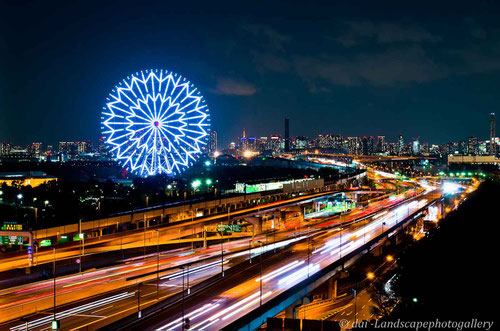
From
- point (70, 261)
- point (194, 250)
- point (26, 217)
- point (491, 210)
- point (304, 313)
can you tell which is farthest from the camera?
point (491, 210)

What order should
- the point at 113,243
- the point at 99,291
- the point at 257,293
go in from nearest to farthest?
1. the point at 257,293
2. the point at 99,291
3. the point at 113,243

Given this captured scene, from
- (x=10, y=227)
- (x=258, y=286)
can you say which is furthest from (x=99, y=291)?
(x=10, y=227)

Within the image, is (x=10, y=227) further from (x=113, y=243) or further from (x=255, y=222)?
(x=255, y=222)

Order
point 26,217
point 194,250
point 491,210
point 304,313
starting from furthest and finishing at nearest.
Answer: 1. point 491,210
2. point 26,217
3. point 194,250
4. point 304,313

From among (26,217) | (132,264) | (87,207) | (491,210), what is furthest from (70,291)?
(491,210)

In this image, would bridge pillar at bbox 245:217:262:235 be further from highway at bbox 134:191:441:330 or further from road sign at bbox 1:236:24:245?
road sign at bbox 1:236:24:245

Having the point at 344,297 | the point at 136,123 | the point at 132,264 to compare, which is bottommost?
the point at 344,297

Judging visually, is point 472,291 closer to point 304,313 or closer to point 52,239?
point 304,313

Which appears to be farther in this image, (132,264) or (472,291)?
(132,264)
